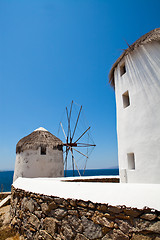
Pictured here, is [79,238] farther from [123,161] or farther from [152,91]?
[152,91]

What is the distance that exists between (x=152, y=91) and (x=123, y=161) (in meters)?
3.06

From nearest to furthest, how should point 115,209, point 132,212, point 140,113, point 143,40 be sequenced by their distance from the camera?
point 132,212 → point 115,209 → point 140,113 → point 143,40

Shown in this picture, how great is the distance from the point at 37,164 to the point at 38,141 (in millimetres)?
1862

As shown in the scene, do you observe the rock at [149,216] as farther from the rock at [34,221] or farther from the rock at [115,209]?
the rock at [34,221]

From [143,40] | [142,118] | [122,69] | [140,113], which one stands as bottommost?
[142,118]

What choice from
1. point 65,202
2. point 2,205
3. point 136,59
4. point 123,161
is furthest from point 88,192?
point 2,205

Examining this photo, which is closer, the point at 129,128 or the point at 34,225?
the point at 34,225

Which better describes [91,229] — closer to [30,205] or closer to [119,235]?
[119,235]

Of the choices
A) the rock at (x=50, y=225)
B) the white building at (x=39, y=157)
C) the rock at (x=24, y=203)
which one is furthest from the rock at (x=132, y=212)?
the white building at (x=39, y=157)

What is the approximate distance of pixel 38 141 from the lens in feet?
44.5

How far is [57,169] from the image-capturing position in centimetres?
1341

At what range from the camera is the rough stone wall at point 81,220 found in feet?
10.2

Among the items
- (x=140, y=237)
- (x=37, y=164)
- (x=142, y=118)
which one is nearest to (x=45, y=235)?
(x=140, y=237)

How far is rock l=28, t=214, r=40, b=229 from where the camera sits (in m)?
5.26
